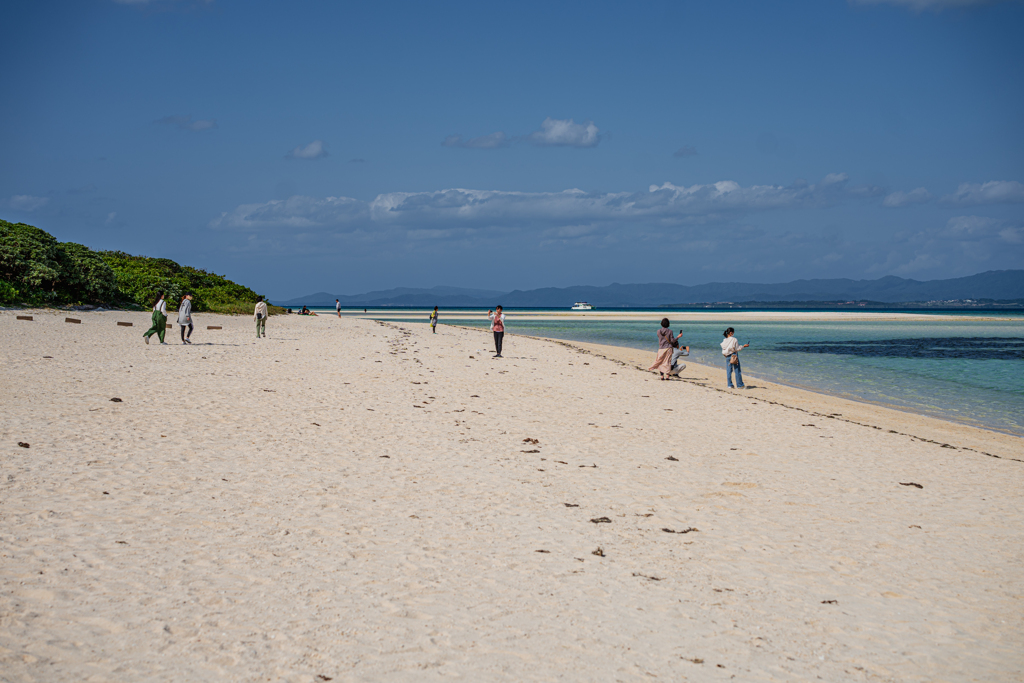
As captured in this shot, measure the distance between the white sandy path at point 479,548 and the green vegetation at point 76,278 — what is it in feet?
76.9

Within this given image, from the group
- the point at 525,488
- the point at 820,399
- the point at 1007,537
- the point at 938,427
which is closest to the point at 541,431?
the point at 525,488

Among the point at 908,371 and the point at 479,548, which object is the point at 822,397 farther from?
the point at 479,548

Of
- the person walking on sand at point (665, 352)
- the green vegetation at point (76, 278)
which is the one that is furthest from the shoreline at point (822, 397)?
the green vegetation at point (76, 278)

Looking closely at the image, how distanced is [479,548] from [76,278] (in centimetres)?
3630

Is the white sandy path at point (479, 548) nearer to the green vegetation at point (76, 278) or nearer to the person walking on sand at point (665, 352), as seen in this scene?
the person walking on sand at point (665, 352)

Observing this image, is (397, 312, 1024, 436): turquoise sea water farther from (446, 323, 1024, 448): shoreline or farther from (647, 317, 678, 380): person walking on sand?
(647, 317, 678, 380): person walking on sand

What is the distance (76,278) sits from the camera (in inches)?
1358

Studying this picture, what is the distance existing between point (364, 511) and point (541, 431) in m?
5.36

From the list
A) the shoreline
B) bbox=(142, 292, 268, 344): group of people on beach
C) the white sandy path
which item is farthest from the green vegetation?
the shoreline

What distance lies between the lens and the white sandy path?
14.6ft

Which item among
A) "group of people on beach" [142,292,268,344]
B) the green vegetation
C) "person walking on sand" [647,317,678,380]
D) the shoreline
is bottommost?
the shoreline

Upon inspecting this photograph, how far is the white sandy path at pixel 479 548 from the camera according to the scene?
4438 millimetres

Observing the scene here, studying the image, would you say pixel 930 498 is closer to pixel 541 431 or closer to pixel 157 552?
pixel 541 431

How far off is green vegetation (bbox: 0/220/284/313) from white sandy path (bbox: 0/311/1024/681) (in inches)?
922
